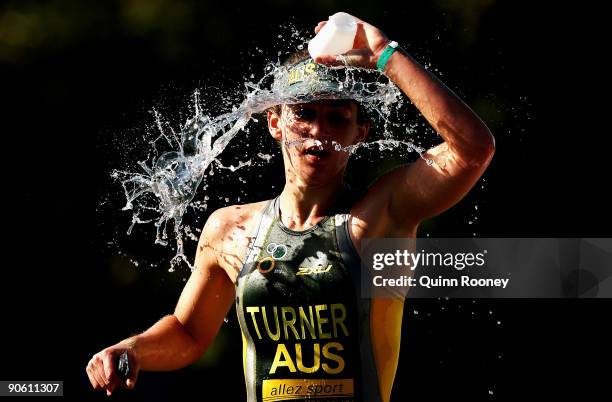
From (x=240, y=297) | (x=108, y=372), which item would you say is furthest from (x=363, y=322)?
(x=108, y=372)

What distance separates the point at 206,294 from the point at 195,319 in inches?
3.6

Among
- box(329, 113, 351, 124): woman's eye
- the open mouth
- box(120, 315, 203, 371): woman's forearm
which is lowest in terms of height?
box(120, 315, 203, 371): woman's forearm

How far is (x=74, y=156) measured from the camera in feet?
18.4

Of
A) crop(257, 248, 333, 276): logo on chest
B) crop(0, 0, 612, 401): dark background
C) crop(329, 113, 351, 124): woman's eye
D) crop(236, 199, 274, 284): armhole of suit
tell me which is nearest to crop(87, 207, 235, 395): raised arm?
crop(236, 199, 274, 284): armhole of suit

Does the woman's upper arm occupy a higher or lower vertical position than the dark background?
lower

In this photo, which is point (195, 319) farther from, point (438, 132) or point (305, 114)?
point (438, 132)

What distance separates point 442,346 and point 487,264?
0.59 meters

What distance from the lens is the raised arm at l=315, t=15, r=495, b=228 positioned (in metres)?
3.07

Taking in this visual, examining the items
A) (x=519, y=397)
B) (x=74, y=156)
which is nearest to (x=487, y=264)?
(x=519, y=397)

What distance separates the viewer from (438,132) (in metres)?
3.12

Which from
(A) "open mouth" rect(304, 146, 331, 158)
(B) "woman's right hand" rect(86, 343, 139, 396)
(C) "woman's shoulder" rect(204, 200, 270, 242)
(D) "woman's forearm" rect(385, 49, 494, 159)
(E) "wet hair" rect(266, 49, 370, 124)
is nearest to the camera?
(D) "woman's forearm" rect(385, 49, 494, 159)

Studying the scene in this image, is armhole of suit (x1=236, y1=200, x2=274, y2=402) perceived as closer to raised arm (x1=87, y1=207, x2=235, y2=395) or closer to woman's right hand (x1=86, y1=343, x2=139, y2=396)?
raised arm (x1=87, y1=207, x2=235, y2=395)

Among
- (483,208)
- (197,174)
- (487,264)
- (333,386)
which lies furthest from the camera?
(483,208)

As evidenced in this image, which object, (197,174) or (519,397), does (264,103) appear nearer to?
(197,174)
